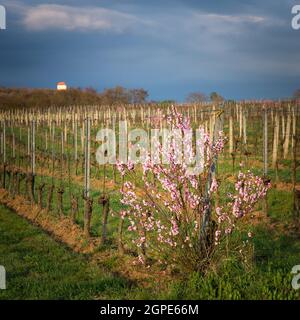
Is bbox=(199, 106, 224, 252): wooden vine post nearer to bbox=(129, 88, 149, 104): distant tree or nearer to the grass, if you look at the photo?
the grass

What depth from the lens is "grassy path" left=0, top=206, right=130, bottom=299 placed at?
645 centimetres

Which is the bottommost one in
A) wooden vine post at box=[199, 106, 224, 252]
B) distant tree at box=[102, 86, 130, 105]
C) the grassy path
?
the grassy path

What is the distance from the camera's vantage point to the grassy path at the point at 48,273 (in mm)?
6453

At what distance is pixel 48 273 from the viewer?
7.49m

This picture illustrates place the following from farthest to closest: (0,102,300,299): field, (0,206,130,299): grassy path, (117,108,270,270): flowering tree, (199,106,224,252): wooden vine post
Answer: (0,206,130,299): grassy path < (199,106,224,252): wooden vine post < (117,108,270,270): flowering tree < (0,102,300,299): field

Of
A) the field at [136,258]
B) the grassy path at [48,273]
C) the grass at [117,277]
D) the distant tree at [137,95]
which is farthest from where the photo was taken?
the distant tree at [137,95]

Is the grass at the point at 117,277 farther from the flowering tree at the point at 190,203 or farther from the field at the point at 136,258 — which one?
the flowering tree at the point at 190,203

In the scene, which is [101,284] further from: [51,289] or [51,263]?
[51,263]

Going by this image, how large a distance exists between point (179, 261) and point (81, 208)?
24.7 feet

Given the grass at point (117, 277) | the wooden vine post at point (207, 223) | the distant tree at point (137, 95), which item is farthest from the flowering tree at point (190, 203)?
the distant tree at point (137, 95)

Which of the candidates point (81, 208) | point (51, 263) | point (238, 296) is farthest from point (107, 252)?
point (81, 208)

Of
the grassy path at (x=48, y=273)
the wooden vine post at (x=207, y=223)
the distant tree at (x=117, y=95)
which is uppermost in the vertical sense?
the distant tree at (x=117, y=95)

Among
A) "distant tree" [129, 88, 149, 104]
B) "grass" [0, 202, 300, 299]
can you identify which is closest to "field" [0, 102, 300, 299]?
"grass" [0, 202, 300, 299]
